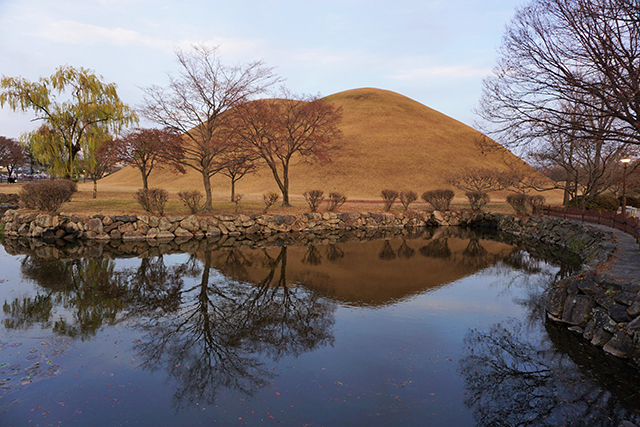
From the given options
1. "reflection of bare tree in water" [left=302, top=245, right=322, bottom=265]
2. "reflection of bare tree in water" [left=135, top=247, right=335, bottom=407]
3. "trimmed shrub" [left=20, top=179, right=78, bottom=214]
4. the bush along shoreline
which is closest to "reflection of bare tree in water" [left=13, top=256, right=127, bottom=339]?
"reflection of bare tree in water" [left=135, top=247, right=335, bottom=407]

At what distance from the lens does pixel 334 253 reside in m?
14.6

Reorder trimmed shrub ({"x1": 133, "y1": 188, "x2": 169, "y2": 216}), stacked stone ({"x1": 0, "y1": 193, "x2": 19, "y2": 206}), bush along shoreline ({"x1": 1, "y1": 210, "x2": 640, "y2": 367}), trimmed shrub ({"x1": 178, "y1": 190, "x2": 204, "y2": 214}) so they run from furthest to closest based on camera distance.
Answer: stacked stone ({"x1": 0, "y1": 193, "x2": 19, "y2": 206}) → trimmed shrub ({"x1": 178, "y1": 190, "x2": 204, "y2": 214}) → trimmed shrub ({"x1": 133, "y1": 188, "x2": 169, "y2": 216}) → bush along shoreline ({"x1": 1, "y1": 210, "x2": 640, "y2": 367})

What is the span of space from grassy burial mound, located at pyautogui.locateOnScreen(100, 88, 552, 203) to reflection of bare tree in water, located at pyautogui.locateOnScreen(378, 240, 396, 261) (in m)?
26.0

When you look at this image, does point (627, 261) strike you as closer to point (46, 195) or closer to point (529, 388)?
point (529, 388)

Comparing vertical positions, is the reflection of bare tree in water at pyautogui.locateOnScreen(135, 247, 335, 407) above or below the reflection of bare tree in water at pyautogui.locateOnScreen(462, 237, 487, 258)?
below

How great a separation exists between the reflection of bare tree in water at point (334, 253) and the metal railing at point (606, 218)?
9300 mm

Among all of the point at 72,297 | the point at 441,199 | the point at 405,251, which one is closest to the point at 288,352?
the point at 72,297

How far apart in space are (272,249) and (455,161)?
53579 millimetres

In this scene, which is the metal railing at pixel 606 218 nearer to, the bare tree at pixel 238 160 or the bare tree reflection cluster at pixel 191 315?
the bare tree reflection cluster at pixel 191 315

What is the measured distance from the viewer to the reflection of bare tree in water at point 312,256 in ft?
42.4

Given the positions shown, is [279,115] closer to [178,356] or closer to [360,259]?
[360,259]

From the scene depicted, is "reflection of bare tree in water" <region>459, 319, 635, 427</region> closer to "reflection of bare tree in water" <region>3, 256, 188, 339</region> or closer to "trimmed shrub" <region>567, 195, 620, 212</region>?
"reflection of bare tree in water" <region>3, 256, 188, 339</region>

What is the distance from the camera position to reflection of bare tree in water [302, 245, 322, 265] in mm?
12938

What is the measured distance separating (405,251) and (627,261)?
25.0 feet
